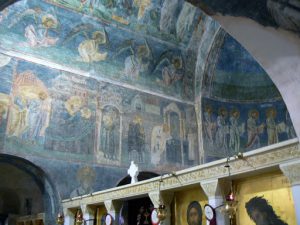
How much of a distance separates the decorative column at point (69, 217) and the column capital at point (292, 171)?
7238 millimetres

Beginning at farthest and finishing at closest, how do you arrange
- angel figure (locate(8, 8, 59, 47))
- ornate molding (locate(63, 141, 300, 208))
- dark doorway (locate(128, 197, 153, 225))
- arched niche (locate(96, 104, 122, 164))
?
1. arched niche (locate(96, 104, 122, 164))
2. angel figure (locate(8, 8, 59, 47))
3. dark doorway (locate(128, 197, 153, 225))
4. ornate molding (locate(63, 141, 300, 208))

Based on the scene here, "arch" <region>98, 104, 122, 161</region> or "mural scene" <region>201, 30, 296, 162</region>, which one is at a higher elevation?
"mural scene" <region>201, 30, 296, 162</region>

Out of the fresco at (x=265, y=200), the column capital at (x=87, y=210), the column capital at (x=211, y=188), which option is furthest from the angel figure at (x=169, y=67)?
the fresco at (x=265, y=200)

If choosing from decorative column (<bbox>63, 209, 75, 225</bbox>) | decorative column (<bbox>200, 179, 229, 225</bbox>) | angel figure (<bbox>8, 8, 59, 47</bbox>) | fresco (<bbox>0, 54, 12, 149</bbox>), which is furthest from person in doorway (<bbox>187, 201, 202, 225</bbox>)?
angel figure (<bbox>8, 8, 59, 47</bbox>)

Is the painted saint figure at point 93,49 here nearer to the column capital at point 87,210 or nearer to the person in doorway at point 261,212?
the column capital at point 87,210

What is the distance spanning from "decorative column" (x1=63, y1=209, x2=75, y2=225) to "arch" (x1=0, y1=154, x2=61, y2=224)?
0.64 m

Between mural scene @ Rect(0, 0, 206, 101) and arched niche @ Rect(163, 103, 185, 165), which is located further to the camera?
arched niche @ Rect(163, 103, 185, 165)

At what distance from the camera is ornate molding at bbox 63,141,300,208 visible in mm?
4621

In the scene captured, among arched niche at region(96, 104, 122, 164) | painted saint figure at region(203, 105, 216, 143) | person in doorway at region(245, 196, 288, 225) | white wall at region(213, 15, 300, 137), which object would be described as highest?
painted saint figure at region(203, 105, 216, 143)

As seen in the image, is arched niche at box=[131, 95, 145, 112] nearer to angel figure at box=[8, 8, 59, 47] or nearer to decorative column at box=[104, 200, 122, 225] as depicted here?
angel figure at box=[8, 8, 59, 47]

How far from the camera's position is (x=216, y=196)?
5676 mm

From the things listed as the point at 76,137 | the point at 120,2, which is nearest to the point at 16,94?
the point at 76,137

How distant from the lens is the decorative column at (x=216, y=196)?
5625 millimetres

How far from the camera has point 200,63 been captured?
15945 mm
